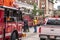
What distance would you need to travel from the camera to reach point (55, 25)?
1722 centimetres

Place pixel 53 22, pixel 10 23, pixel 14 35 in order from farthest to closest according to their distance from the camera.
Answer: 1. pixel 53 22
2. pixel 14 35
3. pixel 10 23

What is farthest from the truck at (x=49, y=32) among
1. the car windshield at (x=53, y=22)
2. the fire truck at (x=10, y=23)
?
the fire truck at (x=10, y=23)

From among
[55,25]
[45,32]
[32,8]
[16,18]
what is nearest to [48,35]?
[45,32]

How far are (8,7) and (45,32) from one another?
14.2ft

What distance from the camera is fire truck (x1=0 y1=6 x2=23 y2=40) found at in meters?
11.8

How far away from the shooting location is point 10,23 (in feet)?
41.5

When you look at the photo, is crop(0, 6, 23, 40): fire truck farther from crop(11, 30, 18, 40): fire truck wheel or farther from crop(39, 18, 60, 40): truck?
crop(39, 18, 60, 40): truck

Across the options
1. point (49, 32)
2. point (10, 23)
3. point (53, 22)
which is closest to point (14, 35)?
point (10, 23)

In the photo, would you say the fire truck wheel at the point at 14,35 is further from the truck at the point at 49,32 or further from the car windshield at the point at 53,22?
the car windshield at the point at 53,22

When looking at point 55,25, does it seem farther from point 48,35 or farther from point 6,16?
point 6,16

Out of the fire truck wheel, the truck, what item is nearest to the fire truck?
the fire truck wheel

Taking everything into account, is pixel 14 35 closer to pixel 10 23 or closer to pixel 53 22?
pixel 10 23

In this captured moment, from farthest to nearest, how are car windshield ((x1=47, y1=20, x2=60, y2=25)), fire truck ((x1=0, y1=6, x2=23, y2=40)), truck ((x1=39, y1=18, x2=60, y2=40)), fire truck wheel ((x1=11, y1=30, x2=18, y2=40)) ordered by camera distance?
car windshield ((x1=47, y1=20, x2=60, y2=25)) → truck ((x1=39, y1=18, x2=60, y2=40)) → fire truck wheel ((x1=11, y1=30, x2=18, y2=40)) → fire truck ((x1=0, y1=6, x2=23, y2=40))

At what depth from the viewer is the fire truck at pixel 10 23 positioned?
11750 mm
